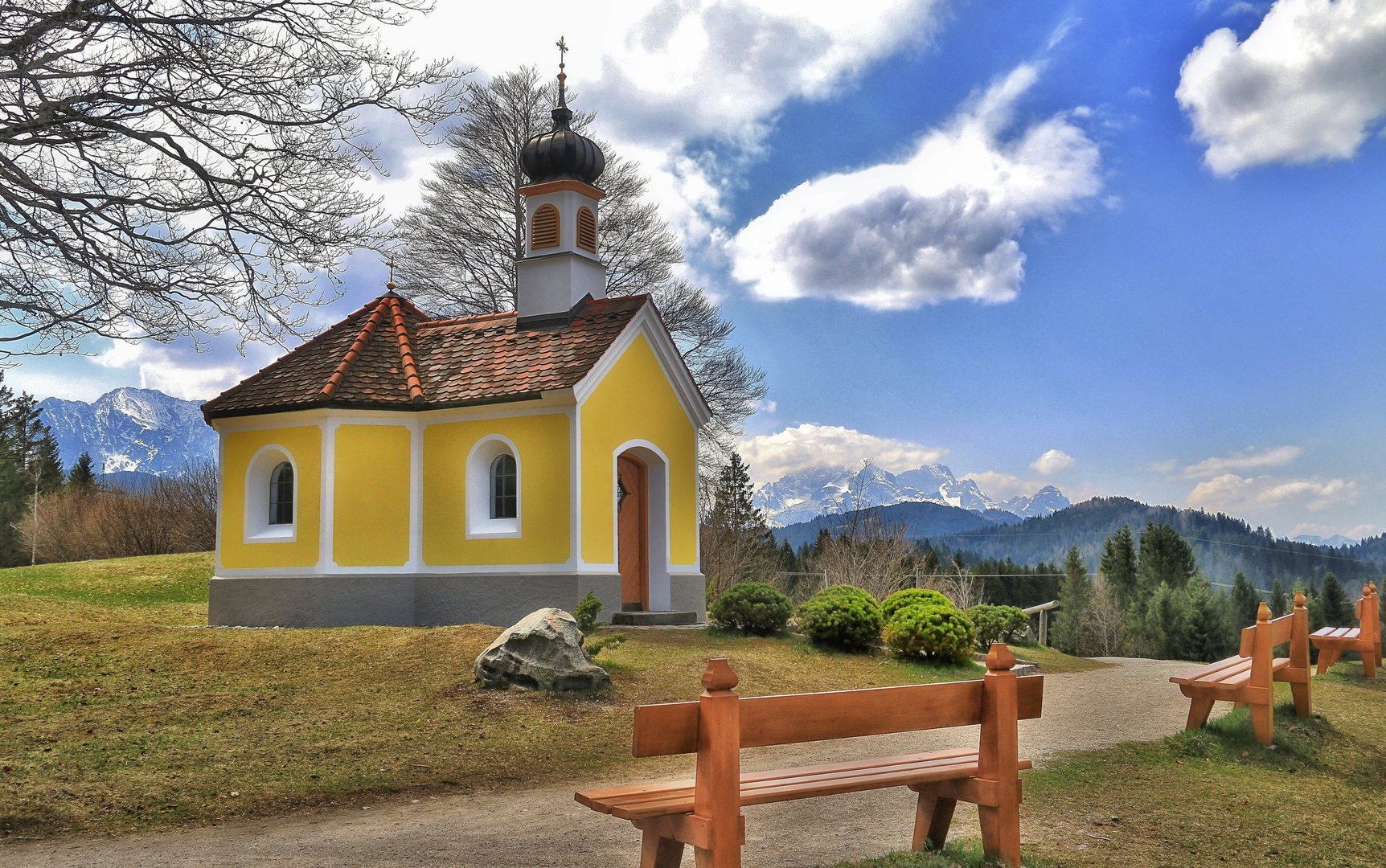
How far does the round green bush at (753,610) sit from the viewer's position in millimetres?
15539

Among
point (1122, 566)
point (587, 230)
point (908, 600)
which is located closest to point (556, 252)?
point (587, 230)

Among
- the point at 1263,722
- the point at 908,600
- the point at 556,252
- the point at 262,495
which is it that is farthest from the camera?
the point at 556,252

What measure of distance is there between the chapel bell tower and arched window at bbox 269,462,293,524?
16.2 ft

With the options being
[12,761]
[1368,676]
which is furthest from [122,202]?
[1368,676]

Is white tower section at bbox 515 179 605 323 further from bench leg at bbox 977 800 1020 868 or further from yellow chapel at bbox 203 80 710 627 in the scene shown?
bench leg at bbox 977 800 1020 868

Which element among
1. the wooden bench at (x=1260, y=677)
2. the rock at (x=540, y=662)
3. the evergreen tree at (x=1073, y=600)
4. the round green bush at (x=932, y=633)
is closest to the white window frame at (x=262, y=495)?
the rock at (x=540, y=662)

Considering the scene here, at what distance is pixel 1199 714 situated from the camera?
370 inches

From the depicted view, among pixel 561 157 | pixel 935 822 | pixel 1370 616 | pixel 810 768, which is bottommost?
pixel 935 822

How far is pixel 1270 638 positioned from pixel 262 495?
595 inches

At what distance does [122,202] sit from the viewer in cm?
859

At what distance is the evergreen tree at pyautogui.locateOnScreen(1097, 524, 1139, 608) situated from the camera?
5916 centimetres

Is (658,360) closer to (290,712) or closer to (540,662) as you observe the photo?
(540,662)

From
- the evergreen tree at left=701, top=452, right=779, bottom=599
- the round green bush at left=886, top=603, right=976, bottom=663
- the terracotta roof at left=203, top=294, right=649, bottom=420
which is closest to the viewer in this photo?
Result: the round green bush at left=886, top=603, right=976, bottom=663

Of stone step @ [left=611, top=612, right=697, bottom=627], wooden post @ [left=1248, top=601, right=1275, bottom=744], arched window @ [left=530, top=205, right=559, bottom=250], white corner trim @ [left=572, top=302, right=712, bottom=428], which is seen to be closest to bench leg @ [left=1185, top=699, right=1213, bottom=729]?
wooden post @ [left=1248, top=601, right=1275, bottom=744]
